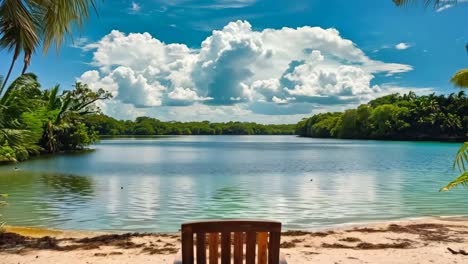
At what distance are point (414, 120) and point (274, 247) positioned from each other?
119 m

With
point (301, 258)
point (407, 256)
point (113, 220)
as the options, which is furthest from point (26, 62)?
point (407, 256)

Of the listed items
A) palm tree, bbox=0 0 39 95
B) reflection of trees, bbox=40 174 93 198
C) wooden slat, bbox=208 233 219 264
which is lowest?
reflection of trees, bbox=40 174 93 198

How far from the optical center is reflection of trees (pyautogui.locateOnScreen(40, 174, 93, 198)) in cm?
2023

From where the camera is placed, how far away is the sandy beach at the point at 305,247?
741 centimetres

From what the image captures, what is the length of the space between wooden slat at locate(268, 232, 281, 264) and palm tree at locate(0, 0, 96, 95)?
6.01 meters

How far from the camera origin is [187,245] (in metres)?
3.49

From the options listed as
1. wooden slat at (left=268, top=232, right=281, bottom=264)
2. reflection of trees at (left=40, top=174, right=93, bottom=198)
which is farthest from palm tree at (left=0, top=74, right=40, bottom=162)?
reflection of trees at (left=40, top=174, right=93, bottom=198)

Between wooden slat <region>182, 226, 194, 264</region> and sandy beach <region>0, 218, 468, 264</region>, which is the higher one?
wooden slat <region>182, 226, 194, 264</region>

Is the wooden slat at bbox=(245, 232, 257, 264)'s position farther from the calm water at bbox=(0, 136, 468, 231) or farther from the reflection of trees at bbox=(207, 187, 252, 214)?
the reflection of trees at bbox=(207, 187, 252, 214)

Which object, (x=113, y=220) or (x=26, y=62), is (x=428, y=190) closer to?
(x=113, y=220)

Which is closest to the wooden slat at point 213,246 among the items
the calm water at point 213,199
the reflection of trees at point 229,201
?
the calm water at point 213,199

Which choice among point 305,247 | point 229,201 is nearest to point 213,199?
point 229,201

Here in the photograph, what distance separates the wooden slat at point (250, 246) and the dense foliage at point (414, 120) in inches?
4143

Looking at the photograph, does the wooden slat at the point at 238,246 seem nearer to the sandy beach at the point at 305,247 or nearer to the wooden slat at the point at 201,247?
the wooden slat at the point at 201,247
